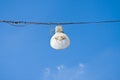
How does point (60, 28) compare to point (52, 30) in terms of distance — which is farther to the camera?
point (52, 30)

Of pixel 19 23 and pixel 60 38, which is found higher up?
pixel 19 23

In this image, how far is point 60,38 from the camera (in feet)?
7.26

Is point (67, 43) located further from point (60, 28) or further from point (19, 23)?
point (19, 23)

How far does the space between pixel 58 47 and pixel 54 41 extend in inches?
3.4

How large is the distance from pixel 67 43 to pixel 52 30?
351mm

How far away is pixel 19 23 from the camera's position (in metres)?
2.22

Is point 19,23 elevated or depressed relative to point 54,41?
elevated

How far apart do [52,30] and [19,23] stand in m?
0.47

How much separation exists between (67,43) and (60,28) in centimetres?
21

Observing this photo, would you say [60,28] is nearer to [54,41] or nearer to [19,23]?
[54,41]

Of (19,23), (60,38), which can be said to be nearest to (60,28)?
(60,38)

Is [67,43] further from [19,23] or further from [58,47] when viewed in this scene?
[19,23]

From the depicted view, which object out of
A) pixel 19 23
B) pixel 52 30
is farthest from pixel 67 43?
pixel 19 23

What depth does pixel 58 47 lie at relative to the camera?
7.22 ft
